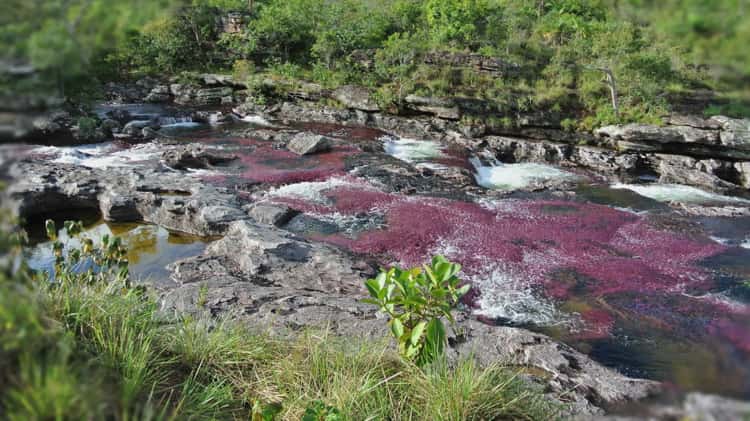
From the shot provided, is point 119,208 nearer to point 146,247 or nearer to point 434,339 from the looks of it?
point 146,247

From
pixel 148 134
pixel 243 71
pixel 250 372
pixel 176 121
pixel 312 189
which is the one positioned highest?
pixel 250 372

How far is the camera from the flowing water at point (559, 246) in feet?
25.7

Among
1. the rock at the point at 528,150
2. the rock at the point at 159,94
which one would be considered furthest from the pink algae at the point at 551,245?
the rock at the point at 159,94

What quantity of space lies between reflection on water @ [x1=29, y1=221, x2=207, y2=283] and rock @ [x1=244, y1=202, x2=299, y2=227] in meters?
1.41

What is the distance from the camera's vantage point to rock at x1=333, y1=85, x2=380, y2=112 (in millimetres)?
24562

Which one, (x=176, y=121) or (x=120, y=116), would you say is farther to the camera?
(x=176, y=121)

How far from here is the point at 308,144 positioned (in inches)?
706

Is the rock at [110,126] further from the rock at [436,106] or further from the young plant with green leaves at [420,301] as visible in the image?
the young plant with green leaves at [420,301]

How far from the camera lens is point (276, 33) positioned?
3303 centimetres

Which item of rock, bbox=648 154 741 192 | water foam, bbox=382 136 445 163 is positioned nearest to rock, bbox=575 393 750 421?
water foam, bbox=382 136 445 163

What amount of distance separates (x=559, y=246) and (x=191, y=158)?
39.8ft

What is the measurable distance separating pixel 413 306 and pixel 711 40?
276cm

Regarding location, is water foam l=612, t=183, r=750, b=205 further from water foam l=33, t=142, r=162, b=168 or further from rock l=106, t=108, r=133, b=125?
rock l=106, t=108, r=133, b=125

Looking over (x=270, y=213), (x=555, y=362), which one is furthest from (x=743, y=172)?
(x=270, y=213)
